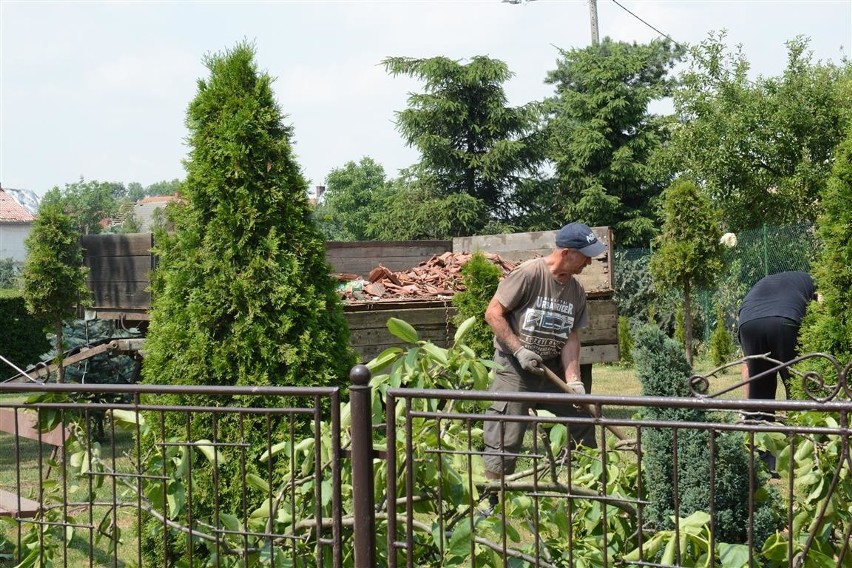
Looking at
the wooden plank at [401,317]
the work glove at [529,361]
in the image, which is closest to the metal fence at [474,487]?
the work glove at [529,361]

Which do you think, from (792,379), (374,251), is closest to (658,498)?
(792,379)

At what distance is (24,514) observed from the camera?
4.09 meters

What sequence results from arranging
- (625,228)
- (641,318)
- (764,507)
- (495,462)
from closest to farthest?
(764,507) → (495,462) → (641,318) → (625,228)

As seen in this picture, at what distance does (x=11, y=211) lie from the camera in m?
76.8

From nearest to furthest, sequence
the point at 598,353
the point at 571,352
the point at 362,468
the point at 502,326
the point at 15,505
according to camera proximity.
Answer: the point at 362,468 < the point at 15,505 < the point at 502,326 < the point at 571,352 < the point at 598,353

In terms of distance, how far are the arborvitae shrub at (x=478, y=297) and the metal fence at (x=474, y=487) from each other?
4219 millimetres

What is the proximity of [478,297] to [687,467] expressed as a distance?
487 centimetres

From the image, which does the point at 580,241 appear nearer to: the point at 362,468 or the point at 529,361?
the point at 529,361

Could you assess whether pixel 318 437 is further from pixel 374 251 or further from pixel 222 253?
pixel 374 251

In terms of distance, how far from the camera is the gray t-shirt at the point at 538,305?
17.3 ft

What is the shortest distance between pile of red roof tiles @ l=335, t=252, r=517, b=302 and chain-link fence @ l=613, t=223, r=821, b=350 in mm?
6740

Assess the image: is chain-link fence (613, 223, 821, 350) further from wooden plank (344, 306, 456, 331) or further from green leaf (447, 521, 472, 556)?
green leaf (447, 521, 472, 556)

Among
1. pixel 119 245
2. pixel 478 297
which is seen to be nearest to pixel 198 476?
pixel 478 297

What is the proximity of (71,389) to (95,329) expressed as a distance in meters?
9.74
